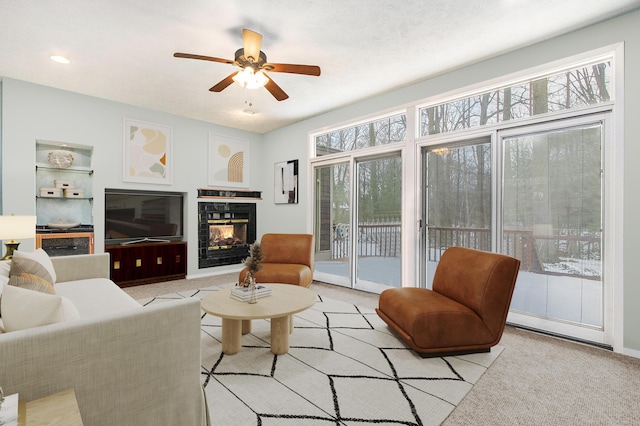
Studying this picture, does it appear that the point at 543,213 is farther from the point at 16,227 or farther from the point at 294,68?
the point at 16,227

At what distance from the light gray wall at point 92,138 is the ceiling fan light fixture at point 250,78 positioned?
287cm

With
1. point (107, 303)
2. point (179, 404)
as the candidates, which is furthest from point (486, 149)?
point (107, 303)

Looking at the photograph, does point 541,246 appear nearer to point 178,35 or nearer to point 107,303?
point 107,303

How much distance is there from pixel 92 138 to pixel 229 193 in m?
2.16

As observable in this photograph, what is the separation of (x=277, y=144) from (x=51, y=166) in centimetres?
337

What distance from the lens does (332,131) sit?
16.5 ft

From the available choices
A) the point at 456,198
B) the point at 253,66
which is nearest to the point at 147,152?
the point at 253,66

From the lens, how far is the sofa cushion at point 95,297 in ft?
6.74

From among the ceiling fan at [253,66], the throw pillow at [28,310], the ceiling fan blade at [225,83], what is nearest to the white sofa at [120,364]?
the throw pillow at [28,310]

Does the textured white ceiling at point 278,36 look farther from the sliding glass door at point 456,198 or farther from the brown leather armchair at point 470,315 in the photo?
the brown leather armchair at point 470,315

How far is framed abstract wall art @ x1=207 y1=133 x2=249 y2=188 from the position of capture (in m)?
5.55

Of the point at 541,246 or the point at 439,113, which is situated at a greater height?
the point at 439,113

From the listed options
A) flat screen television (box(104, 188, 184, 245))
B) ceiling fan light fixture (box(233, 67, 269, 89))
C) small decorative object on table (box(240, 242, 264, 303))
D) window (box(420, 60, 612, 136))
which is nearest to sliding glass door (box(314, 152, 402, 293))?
window (box(420, 60, 612, 136))

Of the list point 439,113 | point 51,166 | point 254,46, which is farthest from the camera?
point 51,166
